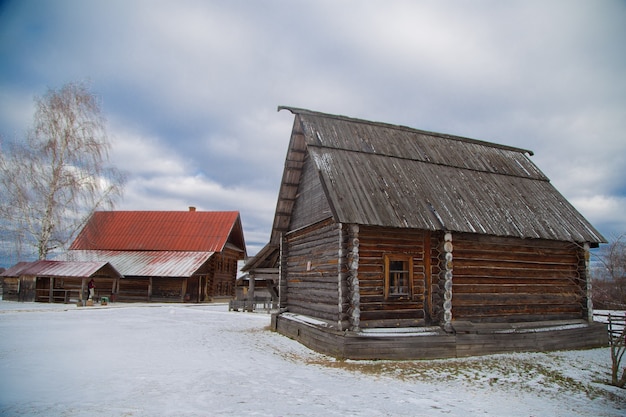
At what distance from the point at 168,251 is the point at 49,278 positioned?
28.6ft

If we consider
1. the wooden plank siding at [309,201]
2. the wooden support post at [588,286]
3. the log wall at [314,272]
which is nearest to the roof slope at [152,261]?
the log wall at [314,272]

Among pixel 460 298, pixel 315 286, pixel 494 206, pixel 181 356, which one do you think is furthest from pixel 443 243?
pixel 181 356

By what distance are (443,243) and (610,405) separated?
5.34 metres

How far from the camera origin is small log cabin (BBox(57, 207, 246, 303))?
32.2 meters

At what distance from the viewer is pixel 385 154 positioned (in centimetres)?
1435

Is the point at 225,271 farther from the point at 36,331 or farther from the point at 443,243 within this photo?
the point at 443,243

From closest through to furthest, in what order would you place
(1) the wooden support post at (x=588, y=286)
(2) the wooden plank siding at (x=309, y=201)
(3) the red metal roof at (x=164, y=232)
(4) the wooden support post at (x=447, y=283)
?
(4) the wooden support post at (x=447, y=283)
(2) the wooden plank siding at (x=309, y=201)
(1) the wooden support post at (x=588, y=286)
(3) the red metal roof at (x=164, y=232)

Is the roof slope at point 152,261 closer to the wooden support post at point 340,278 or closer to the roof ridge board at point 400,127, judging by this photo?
the roof ridge board at point 400,127

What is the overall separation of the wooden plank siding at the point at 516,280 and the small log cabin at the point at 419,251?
0.13 ft

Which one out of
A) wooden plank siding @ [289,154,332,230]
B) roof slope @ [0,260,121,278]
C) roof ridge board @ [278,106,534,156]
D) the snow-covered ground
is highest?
roof ridge board @ [278,106,534,156]

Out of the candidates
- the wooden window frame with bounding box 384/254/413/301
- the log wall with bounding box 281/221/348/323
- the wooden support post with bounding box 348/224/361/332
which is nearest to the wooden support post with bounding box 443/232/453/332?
the wooden window frame with bounding box 384/254/413/301

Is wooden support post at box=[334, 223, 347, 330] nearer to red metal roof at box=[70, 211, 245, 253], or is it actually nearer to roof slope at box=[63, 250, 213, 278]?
roof slope at box=[63, 250, 213, 278]

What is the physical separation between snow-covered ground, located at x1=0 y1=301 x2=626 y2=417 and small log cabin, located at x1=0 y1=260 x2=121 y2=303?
1563 cm

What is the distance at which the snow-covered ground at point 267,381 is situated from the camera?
265 inches
